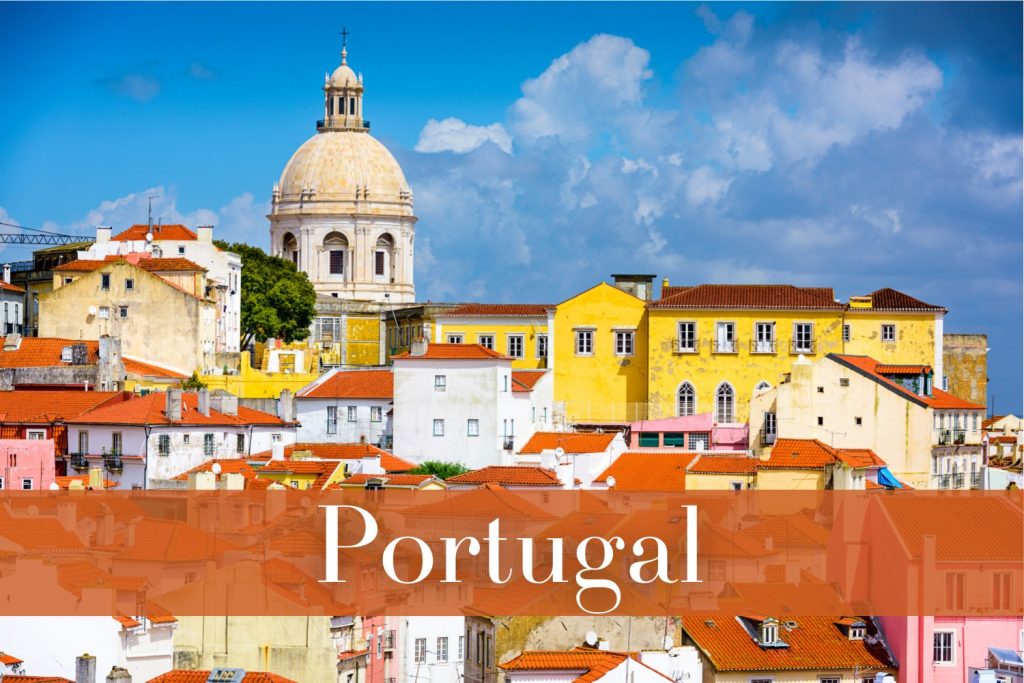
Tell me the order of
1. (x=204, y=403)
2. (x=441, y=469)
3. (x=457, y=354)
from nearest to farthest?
(x=441, y=469), (x=204, y=403), (x=457, y=354)

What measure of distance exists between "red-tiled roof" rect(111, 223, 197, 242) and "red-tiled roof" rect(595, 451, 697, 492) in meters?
21.5

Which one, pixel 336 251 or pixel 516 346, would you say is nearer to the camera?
pixel 516 346

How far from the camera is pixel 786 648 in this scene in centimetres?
3809

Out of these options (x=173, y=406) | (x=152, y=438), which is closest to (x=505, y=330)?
(x=173, y=406)

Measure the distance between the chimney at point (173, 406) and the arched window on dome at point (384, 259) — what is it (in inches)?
1625

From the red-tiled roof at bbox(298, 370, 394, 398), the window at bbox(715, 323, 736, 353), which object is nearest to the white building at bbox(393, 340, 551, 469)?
the red-tiled roof at bbox(298, 370, 394, 398)

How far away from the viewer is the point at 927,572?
132 feet

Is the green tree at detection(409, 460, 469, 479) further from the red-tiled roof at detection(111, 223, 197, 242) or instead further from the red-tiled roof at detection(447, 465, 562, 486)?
the red-tiled roof at detection(111, 223, 197, 242)

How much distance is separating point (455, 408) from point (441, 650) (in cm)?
2373

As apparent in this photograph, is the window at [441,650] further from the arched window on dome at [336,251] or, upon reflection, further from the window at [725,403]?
the arched window on dome at [336,251]

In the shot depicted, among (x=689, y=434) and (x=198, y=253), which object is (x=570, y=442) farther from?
(x=198, y=253)

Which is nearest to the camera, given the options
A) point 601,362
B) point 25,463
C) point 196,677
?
point 196,677

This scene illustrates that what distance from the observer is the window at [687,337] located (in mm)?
66688

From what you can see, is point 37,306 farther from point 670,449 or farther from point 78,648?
point 78,648
